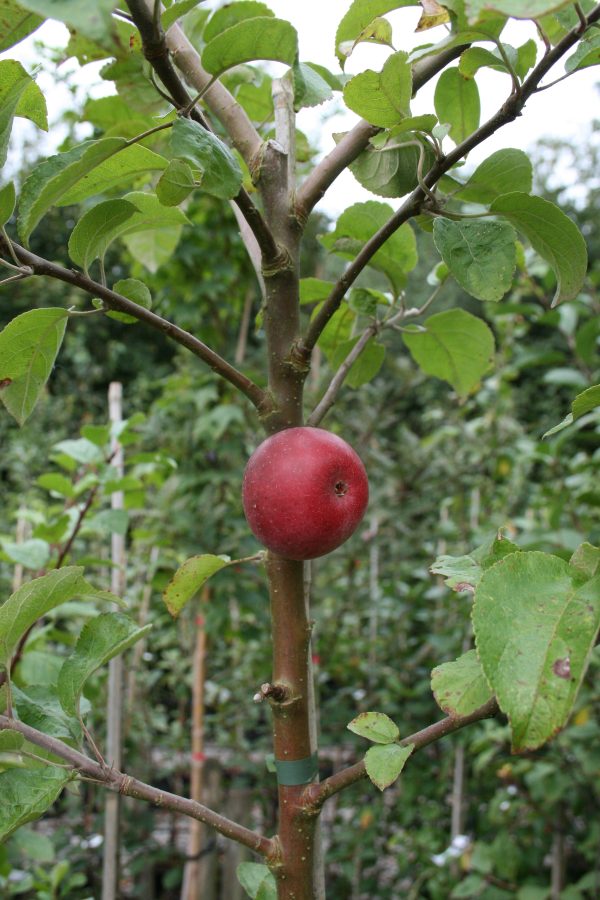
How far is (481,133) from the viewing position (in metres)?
0.39

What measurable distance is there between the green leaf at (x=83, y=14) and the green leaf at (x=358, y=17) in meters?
0.26

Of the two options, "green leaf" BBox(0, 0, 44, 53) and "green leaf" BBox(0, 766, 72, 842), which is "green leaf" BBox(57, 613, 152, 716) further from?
"green leaf" BBox(0, 0, 44, 53)

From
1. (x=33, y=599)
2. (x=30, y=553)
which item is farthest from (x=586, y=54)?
(x=30, y=553)

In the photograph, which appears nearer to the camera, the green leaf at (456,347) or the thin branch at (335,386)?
the thin branch at (335,386)

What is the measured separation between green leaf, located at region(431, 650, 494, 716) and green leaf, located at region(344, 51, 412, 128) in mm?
285

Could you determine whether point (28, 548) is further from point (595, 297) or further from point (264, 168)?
point (595, 297)

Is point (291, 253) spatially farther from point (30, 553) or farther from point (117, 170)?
point (30, 553)

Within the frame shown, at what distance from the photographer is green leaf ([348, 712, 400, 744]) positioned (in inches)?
17.3

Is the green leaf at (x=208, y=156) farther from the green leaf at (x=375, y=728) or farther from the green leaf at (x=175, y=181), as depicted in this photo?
the green leaf at (x=375, y=728)

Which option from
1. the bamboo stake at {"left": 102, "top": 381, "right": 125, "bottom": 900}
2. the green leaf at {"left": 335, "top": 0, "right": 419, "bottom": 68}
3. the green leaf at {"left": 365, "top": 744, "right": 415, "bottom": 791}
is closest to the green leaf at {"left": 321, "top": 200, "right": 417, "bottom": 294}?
the green leaf at {"left": 335, "top": 0, "right": 419, "bottom": 68}

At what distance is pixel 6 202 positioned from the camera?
410 millimetres

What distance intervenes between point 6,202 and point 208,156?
0.36ft

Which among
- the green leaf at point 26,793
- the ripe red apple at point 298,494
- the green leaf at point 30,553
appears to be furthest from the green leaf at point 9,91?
the green leaf at point 30,553

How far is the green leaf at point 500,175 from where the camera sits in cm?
48
